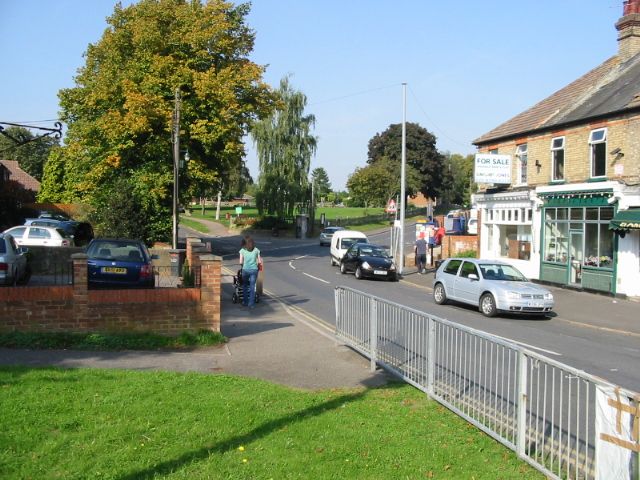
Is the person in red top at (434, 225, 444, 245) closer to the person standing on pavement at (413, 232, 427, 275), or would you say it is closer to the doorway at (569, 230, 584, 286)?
the person standing on pavement at (413, 232, 427, 275)

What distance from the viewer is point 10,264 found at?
→ 14617 millimetres

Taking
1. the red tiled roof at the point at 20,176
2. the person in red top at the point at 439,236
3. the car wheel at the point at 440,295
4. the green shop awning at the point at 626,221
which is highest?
the red tiled roof at the point at 20,176

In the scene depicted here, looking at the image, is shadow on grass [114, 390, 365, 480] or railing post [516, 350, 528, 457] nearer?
shadow on grass [114, 390, 365, 480]

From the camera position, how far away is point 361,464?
207 inches

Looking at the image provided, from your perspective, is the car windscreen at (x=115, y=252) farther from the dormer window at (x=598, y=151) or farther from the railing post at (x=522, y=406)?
the dormer window at (x=598, y=151)

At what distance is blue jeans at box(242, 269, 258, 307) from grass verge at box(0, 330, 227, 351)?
184 inches

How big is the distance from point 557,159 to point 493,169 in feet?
9.65

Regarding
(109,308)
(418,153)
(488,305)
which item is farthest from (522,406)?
(418,153)

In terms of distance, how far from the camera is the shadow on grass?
4938mm

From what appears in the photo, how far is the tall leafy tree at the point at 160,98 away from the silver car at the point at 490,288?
15.8 meters

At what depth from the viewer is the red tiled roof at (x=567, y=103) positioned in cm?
2589

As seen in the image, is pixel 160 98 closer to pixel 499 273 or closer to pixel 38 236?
pixel 38 236

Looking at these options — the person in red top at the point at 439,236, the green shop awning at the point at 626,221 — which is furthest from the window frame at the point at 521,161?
the person in red top at the point at 439,236

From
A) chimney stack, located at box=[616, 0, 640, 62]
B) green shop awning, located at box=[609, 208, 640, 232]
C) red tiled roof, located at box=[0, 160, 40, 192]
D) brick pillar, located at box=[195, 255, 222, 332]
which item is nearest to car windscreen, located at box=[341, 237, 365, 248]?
green shop awning, located at box=[609, 208, 640, 232]
